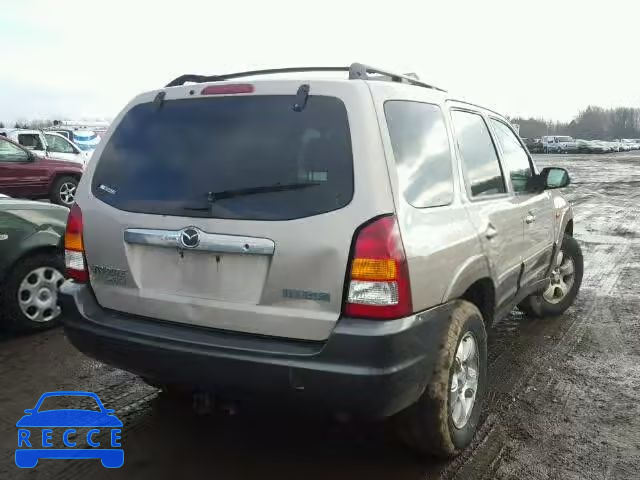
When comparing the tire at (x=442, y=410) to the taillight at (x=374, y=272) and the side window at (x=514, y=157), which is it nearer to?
the taillight at (x=374, y=272)

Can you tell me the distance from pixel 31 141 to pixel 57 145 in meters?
0.68

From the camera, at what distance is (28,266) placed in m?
4.75

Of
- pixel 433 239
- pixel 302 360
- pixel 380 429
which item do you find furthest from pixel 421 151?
pixel 380 429

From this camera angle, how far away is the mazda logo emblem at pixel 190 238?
256 cm

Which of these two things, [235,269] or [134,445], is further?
[134,445]

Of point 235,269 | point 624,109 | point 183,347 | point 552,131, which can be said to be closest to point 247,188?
point 235,269

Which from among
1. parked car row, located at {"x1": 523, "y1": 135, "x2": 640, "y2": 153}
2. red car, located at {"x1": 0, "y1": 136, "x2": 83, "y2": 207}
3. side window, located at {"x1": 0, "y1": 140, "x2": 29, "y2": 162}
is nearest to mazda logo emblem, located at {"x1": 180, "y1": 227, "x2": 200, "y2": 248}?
red car, located at {"x1": 0, "y1": 136, "x2": 83, "y2": 207}

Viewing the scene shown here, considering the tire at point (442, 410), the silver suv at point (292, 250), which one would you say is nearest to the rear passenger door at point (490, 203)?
the silver suv at point (292, 250)

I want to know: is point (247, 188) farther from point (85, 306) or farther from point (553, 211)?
point (553, 211)

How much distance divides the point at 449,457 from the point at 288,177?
167 centimetres

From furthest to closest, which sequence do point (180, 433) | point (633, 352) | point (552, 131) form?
point (552, 131) < point (633, 352) < point (180, 433)

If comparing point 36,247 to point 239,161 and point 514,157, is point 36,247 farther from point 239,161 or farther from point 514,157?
point 514,157

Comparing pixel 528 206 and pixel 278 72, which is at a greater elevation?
pixel 278 72

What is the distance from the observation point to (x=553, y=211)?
4844 millimetres
